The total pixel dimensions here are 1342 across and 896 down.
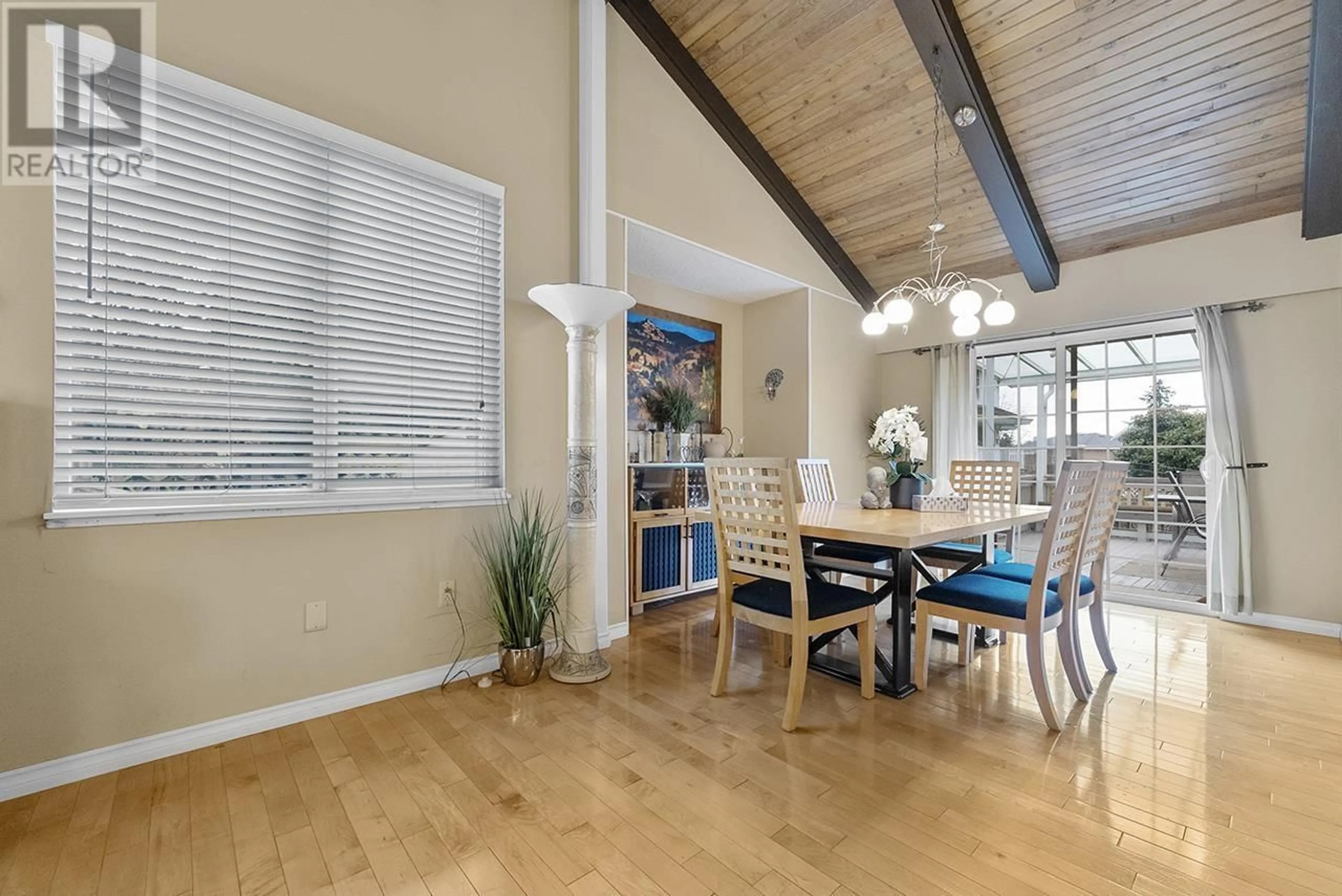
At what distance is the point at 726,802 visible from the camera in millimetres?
1705

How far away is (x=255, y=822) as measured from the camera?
Result: 5.32 feet

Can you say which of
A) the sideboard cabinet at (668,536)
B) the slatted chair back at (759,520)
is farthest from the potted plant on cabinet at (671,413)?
the slatted chair back at (759,520)

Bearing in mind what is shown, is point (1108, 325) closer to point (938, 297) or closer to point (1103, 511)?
point (938, 297)

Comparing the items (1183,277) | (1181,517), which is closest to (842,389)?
(1183,277)

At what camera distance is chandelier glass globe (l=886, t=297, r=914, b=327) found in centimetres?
284

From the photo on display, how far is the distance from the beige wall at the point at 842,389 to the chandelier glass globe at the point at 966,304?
2039 mm

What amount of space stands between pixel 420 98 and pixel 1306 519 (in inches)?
215

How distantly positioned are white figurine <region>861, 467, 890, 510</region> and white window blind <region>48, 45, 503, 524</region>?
1.97 metres

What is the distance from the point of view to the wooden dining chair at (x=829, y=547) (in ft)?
10.3

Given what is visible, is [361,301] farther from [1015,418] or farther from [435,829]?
[1015,418]

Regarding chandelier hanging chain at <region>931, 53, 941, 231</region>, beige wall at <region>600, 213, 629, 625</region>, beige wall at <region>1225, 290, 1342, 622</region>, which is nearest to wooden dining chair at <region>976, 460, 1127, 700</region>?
beige wall at <region>1225, 290, 1342, 622</region>

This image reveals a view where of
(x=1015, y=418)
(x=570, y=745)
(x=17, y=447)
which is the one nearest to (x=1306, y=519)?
(x=1015, y=418)

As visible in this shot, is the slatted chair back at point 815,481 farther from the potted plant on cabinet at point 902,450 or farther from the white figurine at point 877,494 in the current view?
the potted plant on cabinet at point 902,450

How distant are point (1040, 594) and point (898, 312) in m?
1.44
